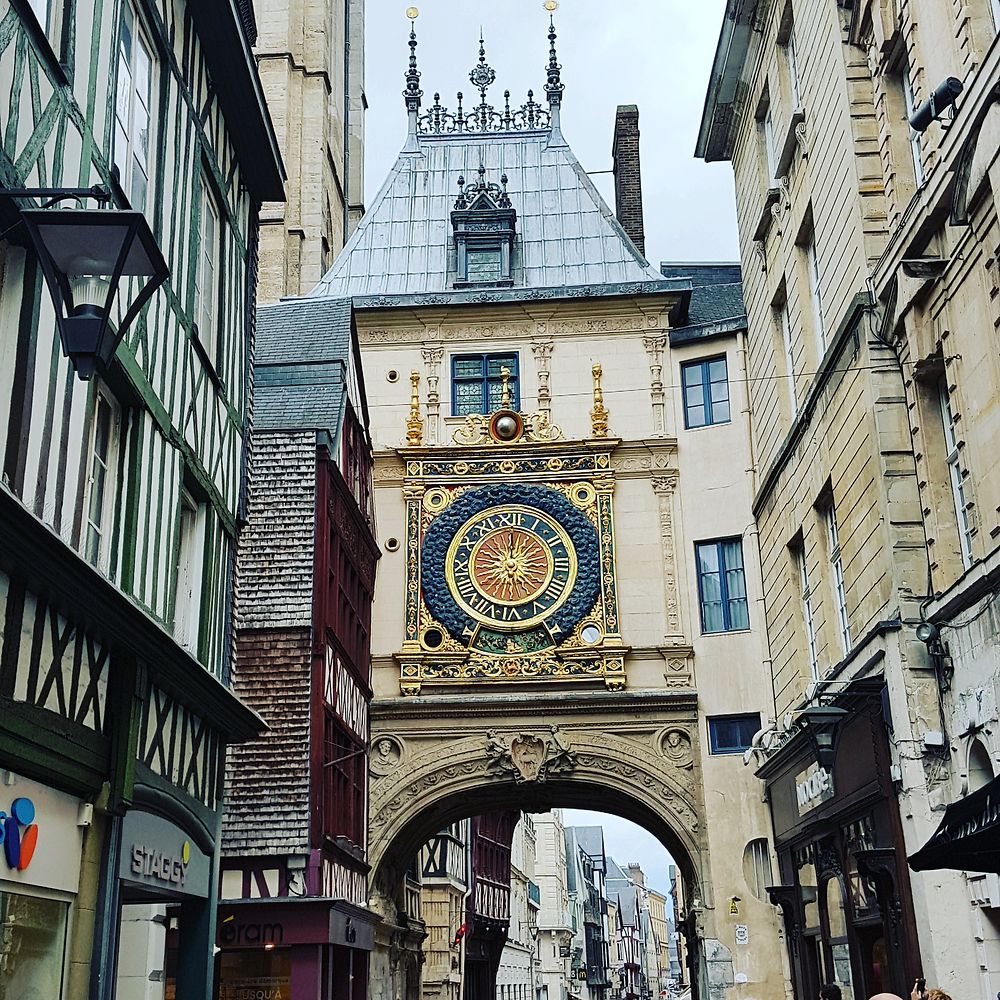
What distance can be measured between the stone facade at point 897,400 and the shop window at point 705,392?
4.46 m

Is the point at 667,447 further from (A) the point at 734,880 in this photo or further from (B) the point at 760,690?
(A) the point at 734,880

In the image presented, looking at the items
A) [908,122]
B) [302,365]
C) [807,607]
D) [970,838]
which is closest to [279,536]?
[302,365]

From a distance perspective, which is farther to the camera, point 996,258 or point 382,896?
point 382,896

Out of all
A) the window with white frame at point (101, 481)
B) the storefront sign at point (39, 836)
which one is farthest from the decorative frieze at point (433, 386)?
the storefront sign at point (39, 836)

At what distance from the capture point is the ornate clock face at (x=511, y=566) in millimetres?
19922

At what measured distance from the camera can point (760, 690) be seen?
19094mm

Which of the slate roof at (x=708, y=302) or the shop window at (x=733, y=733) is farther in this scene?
the slate roof at (x=708, y=302)

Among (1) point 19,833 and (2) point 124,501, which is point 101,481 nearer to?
(2) point 124,501

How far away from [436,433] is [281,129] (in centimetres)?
1505

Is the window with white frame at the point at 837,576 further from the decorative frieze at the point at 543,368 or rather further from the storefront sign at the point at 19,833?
the storefront sign at the point at 19,833

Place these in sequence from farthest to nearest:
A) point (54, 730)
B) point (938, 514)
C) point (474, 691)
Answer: point (474, 691), point (938, 514), point (54, 730)

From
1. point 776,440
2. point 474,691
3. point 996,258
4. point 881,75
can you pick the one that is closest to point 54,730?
point 996,258

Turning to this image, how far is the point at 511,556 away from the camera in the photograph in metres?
20.2

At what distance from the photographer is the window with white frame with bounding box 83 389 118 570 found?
740cm
